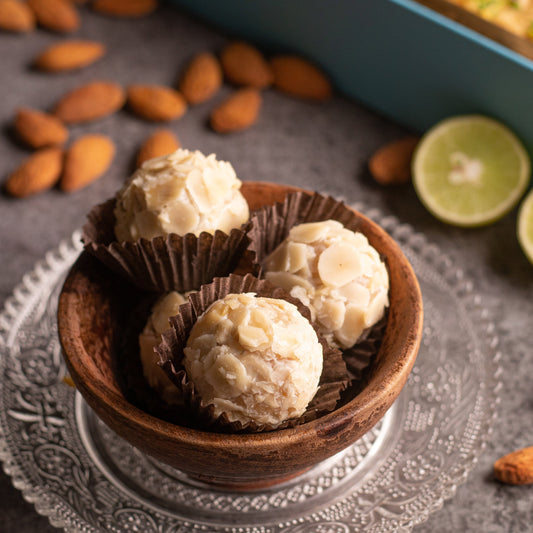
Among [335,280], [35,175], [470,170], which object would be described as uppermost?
[335,280]

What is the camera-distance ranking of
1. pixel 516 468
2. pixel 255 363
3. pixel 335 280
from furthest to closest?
pixel 516 468, pixel 335 280, pixel 255 363

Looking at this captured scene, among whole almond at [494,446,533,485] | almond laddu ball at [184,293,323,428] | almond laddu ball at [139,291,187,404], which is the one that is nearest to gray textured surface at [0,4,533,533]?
whole almond at [494,446,533,485]

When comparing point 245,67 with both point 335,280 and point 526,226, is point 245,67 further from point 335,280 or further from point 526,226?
point 335,280

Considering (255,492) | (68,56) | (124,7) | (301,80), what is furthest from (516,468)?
(124,7)

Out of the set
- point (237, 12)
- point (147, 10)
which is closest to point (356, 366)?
point (237, 12)

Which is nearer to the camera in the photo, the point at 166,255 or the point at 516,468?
the point at 166,255

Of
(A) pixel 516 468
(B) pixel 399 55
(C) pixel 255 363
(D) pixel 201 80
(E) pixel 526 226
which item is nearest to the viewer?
(C) pixel 255 363
